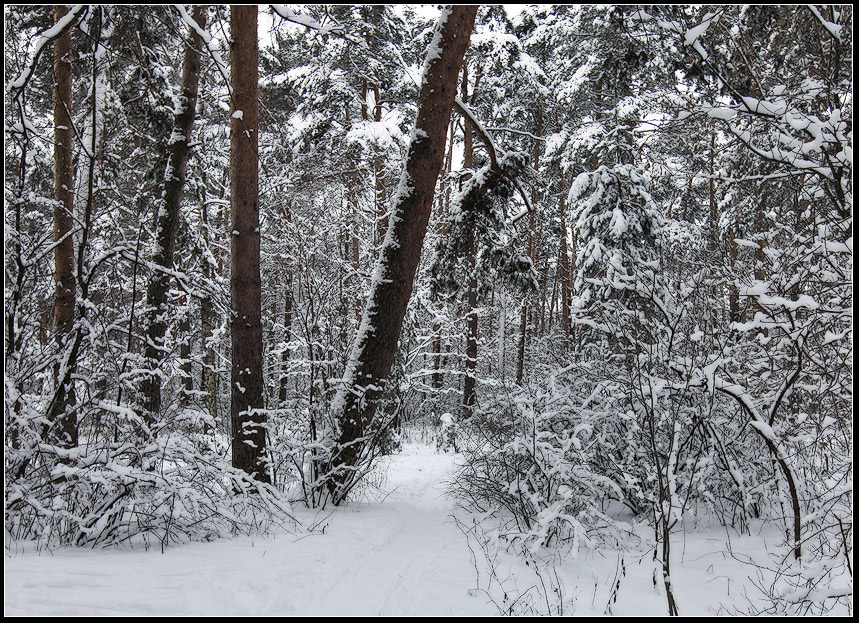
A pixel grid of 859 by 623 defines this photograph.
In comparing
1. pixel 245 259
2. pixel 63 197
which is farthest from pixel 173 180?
pixel 245 259

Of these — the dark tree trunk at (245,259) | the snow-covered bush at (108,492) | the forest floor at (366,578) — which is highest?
the dark tree trunk at (245,259)

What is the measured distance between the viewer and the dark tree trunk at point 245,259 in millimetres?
5367

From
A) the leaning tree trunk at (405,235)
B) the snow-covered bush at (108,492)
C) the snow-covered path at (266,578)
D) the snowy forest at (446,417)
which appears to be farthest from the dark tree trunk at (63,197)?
the snow-covered path at (266,578)

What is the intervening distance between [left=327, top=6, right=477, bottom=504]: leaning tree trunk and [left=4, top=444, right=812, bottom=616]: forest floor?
4.35 ft

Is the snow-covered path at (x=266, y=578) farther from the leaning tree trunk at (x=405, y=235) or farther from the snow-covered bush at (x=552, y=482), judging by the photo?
the leaning tree trunk at (x=405, y=235)

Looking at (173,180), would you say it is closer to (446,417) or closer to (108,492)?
(108,492)

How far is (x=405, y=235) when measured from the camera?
18.5ft

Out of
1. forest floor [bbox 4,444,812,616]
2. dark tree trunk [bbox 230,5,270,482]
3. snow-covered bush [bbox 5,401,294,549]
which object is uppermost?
dark tree trunk [bbox 230,5,270,482]

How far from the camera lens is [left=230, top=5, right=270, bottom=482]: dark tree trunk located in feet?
17.6

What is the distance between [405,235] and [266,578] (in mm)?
3672

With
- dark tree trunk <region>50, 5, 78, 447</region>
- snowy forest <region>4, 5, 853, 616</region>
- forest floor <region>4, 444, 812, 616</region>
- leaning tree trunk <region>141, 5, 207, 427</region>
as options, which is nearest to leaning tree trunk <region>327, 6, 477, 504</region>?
snowy forest <region>4, 5, 853, 616</region>

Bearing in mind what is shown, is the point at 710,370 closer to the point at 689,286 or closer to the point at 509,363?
the point at 689,286

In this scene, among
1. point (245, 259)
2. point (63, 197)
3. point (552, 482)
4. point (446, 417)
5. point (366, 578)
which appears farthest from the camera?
point (446, 417)

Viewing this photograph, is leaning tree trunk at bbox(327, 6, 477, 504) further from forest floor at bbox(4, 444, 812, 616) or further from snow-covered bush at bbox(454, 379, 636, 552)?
snow-covered bush at bbox(454, 379, 636, 552)
